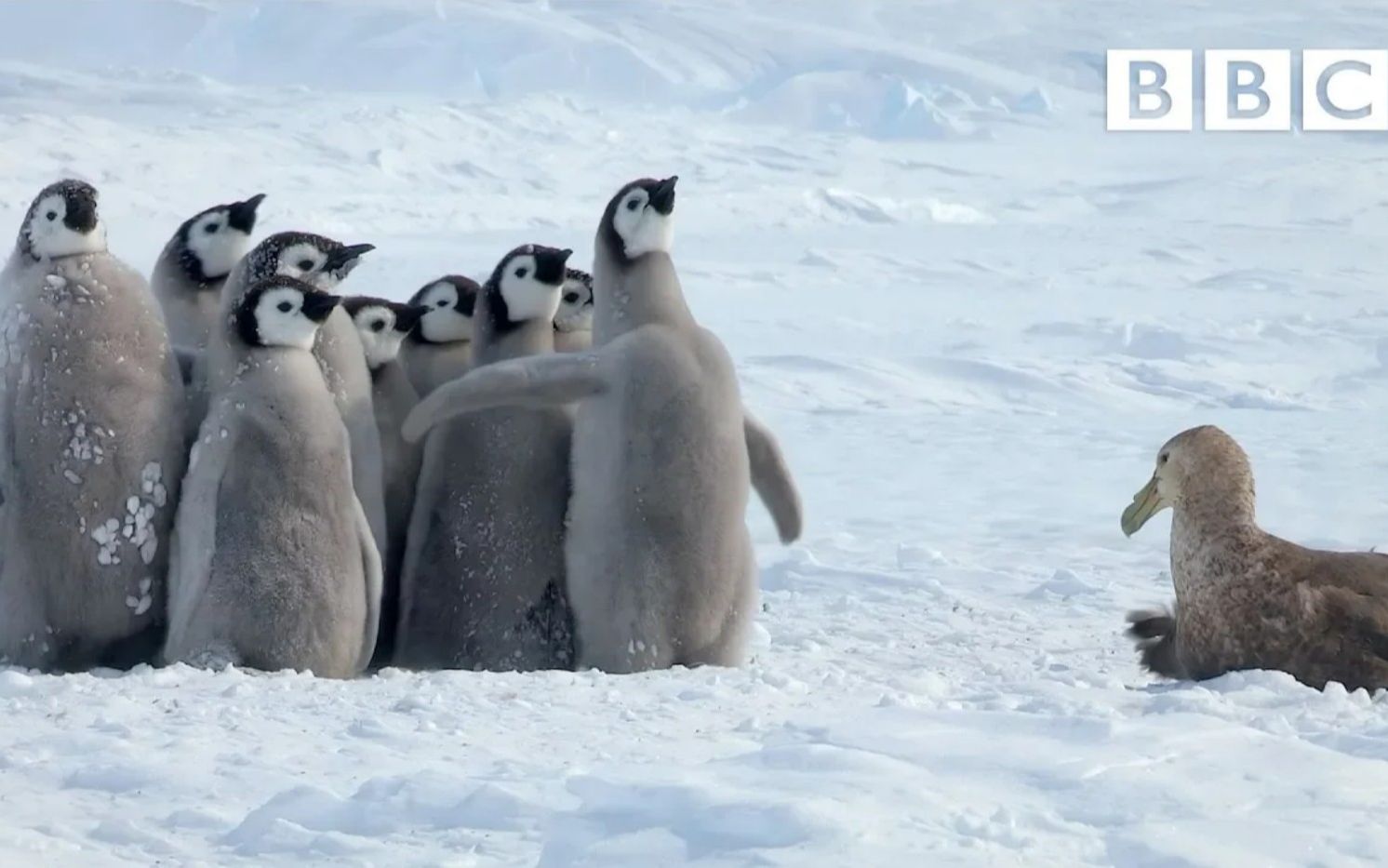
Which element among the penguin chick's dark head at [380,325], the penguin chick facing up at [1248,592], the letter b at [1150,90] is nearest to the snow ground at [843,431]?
the penguin chick facing up at [1248,592]

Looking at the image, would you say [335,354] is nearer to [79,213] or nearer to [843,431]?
[79,213]

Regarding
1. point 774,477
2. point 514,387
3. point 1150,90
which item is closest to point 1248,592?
point 774,477

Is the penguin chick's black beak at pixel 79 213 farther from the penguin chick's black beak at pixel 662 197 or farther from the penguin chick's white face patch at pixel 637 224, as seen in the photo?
the penguin chick's black beak at pixel 662 197

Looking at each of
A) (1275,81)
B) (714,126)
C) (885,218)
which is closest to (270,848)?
(885,218)

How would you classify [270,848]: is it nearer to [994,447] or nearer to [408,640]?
[408,640]

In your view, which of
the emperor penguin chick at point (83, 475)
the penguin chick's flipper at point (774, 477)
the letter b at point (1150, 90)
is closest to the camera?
the emperor penguin chick at point (83, 475)

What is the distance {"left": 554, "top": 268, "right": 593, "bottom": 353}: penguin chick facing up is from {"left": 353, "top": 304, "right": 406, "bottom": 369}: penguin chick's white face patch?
0.55 meters

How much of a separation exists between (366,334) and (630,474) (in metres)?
0.89

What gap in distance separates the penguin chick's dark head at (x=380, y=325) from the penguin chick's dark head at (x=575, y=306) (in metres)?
0.51

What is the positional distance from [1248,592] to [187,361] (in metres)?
2.69

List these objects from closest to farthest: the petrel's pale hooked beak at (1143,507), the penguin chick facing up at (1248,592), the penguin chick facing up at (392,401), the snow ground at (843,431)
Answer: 1. the snow ground at (843,431)
2. the penguin chick facing up at (1248,592)
3. the petrel's pale hooked beak at (1143,507)
4. the penguin chick facing up at (392,401)

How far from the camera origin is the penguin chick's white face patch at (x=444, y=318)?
5258 millimetres

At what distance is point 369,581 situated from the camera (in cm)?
444

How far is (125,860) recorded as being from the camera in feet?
8.32
